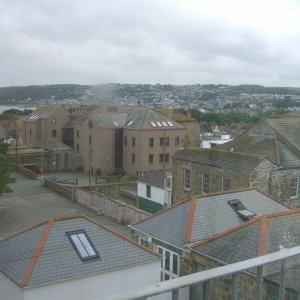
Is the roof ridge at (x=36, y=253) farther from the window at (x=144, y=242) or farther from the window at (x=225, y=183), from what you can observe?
the window at (x=225, y=183)

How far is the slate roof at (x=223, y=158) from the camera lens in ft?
81.8

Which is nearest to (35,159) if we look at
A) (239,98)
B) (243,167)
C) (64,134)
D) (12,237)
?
(64,134)

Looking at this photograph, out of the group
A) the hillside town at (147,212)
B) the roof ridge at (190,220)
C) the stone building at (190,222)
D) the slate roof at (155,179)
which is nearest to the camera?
the hillside town at (147,212)

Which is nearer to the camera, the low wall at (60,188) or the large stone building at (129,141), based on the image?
the low wall at (60,188)

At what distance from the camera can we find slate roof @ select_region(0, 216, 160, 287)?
1276 cm

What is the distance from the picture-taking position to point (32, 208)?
35.3 m

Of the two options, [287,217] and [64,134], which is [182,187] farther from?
[64,134]

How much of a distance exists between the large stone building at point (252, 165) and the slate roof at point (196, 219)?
6772 millimetres

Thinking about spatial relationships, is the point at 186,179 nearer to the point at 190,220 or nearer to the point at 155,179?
the point at 155,179

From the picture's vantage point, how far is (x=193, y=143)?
6225 centimetres

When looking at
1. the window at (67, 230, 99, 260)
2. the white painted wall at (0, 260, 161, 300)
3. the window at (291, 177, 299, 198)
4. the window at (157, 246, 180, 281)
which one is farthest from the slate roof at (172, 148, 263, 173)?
the window at (67, 230, 99, 260)

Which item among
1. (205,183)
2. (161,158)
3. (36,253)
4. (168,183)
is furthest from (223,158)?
(161,158)

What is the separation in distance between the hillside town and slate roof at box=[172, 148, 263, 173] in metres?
0.07

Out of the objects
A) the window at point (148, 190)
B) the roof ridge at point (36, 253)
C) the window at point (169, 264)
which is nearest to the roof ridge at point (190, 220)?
the window at point (169, 264)
